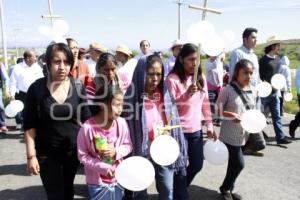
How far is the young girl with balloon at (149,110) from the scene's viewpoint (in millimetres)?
3059

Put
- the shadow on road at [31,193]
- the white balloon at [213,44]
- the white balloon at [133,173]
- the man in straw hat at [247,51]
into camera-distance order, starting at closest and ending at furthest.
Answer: the white balloon at [133,173] < the white balloon at [213,44] < the shadow on road at [31,193] < the man in straw hat at [247,51]

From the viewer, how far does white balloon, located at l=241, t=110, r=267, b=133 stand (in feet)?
11.9

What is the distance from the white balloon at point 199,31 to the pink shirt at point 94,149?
95 cm

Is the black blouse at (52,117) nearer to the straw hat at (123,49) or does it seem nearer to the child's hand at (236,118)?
the child's hand at (236,118)

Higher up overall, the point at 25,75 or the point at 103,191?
the point at 25,75

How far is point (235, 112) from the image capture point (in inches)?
152

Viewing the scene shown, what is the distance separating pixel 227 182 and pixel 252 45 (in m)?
2.44

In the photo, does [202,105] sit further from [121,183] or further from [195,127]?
[121,183]

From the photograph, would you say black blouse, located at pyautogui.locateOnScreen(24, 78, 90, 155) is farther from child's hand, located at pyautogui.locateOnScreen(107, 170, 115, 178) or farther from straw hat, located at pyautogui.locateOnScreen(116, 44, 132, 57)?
straw hat, located at pyautogui.locateOnScreen(116, 44, 132, 57)

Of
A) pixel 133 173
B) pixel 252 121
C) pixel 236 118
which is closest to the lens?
pixel 133 173

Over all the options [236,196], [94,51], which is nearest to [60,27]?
[94,51]

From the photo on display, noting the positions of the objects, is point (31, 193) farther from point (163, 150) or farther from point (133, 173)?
point (133, 173)

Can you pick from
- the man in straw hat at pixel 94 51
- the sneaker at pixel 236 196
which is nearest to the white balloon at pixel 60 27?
the man in straw hat at pixel 94 51

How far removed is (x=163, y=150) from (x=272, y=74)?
4369 mm
